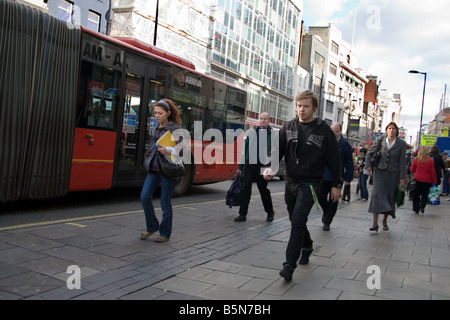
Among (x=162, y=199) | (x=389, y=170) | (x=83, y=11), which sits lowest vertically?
(x=162, y=199)

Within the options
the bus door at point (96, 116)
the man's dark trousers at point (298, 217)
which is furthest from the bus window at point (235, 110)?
the man's dark trousers at point (298, 217)

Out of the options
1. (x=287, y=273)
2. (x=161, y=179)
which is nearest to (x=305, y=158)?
(x=287, y=273)

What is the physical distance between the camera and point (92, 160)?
7.75 m

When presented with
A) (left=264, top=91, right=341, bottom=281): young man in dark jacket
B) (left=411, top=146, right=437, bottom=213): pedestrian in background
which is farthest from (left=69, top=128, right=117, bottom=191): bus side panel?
(left=411, top=146, right=437, bottom=213): pedestrian in background

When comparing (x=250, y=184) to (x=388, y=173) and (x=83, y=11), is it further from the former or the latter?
(x=83, y=11)

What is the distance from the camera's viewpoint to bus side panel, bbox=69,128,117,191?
7430mm

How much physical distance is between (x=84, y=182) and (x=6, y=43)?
103 inches

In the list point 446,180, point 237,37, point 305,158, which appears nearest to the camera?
point 305,158

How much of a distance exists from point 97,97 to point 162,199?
320 centimetres

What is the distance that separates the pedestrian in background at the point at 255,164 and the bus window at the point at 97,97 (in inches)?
104

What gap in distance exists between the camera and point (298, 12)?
169 ft

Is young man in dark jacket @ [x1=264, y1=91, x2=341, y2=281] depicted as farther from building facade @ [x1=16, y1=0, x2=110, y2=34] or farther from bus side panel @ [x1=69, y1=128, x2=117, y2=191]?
building facade @ [x1=16, y1=0, x2=110, y2=34]

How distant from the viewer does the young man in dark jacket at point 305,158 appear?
4332mm
